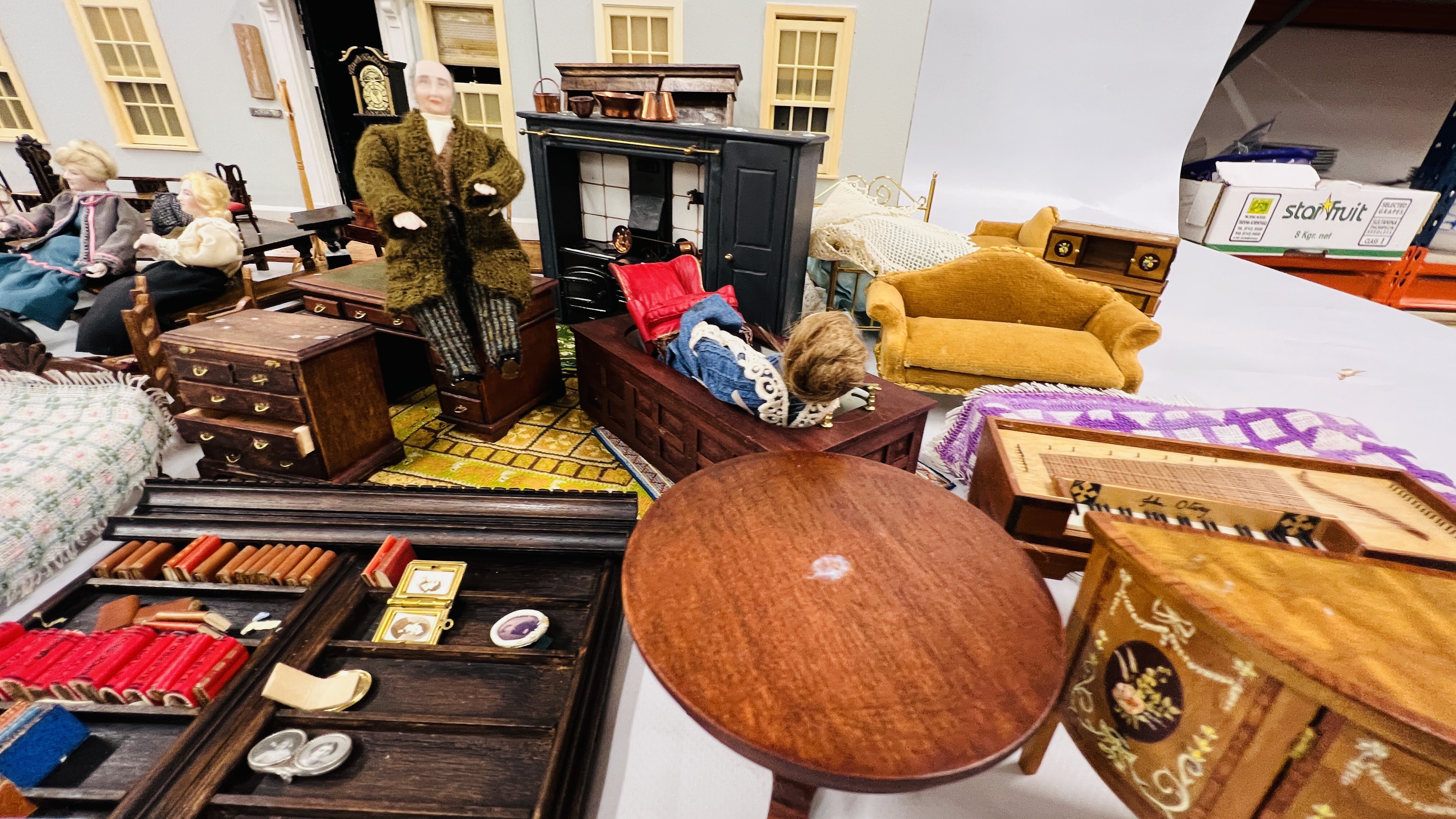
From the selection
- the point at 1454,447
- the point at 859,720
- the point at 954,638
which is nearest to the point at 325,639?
the point at 859,720

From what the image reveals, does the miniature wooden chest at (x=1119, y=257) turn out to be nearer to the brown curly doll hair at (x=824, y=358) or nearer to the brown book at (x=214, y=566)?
the brown curly doll hair at (x=824, y=358)

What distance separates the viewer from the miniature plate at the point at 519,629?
189 cm

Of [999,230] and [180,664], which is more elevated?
[999,230]

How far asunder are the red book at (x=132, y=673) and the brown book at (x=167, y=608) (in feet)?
0.50

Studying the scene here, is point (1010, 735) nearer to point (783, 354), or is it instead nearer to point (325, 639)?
point (783, 354)

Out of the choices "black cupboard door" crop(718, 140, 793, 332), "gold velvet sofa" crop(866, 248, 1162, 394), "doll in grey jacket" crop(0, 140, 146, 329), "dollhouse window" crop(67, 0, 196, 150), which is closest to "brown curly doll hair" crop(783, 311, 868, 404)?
"gold velvet sofa" crop(866, 248, 1162, 394)

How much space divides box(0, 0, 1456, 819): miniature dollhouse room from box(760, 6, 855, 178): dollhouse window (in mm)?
40

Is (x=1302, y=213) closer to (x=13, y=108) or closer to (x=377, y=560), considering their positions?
(x=377, y=560)

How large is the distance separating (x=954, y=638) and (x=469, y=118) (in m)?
7.21

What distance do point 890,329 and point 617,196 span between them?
8.40 ft

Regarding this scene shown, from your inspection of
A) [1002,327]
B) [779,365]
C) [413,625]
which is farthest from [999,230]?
[413,625]

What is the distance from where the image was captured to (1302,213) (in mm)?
7387

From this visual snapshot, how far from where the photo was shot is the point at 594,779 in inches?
68.2

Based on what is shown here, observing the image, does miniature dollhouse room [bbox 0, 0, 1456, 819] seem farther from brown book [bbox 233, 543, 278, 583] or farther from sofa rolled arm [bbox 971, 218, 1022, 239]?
sofa rolled arm [bbox 971, 218, 1022, 239]
